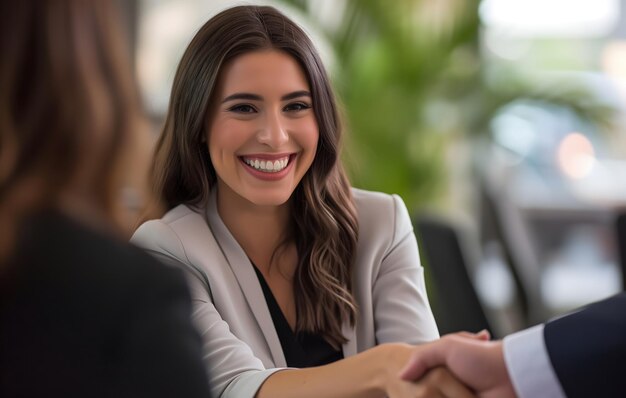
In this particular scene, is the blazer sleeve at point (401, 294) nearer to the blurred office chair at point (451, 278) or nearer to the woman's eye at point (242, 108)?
the woman's eye at point (242, 108)

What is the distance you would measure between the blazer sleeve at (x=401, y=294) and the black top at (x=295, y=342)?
11 cm

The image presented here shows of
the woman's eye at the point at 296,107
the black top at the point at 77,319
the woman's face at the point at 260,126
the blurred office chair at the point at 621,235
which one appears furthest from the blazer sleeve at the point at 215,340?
the blurred office chair at the point at 621,235

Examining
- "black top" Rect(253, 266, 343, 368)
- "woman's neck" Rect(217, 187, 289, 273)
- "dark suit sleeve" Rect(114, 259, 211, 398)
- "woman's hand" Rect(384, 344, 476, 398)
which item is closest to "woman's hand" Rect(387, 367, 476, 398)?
"woman's hand" Rect(384, 344, 476, 398)

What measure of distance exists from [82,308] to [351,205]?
0.64m

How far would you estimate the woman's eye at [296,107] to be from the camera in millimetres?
1257

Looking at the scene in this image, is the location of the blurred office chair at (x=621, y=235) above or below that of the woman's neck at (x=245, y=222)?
below

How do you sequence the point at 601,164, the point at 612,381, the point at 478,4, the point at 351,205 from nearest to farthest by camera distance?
the point at 612,381 < the point at 351,205 < the point at 478,4 < the point at 601,164

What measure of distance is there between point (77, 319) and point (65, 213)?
94 mm

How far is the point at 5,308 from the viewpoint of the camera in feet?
2.67

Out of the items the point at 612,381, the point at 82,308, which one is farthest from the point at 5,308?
the point at 612,381

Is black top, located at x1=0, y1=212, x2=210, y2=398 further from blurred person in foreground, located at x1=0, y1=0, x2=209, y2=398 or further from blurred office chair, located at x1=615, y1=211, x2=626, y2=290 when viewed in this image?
blurred office chair, located at x1=615, y1=211, x2=626, y2=290

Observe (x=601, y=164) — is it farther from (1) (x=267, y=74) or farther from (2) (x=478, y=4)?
(1) (x=267, y=74)

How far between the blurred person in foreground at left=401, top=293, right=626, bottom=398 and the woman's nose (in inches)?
13.1

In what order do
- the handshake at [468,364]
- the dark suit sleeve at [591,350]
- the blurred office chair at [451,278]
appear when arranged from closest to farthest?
the dark suit sleeve at [591,350]
the handshake at [468,364]
the blurred office chair at [451,278]
